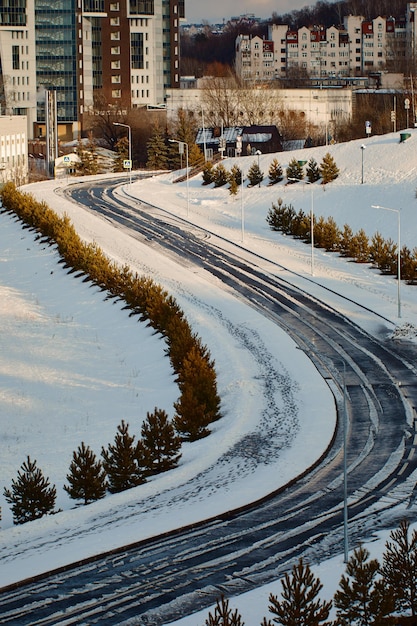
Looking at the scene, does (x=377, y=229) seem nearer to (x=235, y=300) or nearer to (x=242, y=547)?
(x=235, y=300)

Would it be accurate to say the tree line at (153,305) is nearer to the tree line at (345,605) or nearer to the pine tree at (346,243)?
the pine tree at (346,243)

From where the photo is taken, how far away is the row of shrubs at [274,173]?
85.3 meters

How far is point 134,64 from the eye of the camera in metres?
150

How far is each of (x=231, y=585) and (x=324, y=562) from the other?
2501 mm

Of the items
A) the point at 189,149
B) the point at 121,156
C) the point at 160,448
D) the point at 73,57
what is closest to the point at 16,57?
the point at 73,57

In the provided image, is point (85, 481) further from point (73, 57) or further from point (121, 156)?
point (73, 57)

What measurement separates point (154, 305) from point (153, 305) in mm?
381

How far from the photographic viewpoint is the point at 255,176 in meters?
89.8

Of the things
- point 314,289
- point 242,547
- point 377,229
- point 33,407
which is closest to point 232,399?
point 33,407

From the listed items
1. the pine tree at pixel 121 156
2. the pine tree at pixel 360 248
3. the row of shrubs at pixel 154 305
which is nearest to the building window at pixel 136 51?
the pine tree at pixel 121 156

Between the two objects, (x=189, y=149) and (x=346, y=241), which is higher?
(x=189, y=149)

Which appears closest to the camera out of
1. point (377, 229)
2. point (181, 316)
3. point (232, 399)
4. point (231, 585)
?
point (231, 585)

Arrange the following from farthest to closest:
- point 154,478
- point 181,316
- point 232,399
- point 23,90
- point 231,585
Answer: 1. point 23,90
2. point 181,316
3. point 232,399
4. point 154,478
5. point 231,585

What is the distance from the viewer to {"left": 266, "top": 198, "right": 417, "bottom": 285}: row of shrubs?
2442 inches
